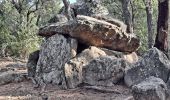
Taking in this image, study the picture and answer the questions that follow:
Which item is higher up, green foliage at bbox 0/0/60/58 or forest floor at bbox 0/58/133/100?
green foliage at bbox 0/0/60/58

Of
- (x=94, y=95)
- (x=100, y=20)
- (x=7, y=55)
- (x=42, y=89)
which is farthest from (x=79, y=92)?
(x=7, y=55)

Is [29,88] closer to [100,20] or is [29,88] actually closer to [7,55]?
[100,20]

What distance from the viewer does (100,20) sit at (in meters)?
12.0

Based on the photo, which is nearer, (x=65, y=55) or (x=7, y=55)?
(x=65, y=55)

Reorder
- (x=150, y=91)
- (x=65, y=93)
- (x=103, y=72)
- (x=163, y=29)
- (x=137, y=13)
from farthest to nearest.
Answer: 1. (x=137, y=13)
2. (x=163, y=29)
3. (x=103, y=72)
4. (x=65, y=93)
5. (x=150, y=91)

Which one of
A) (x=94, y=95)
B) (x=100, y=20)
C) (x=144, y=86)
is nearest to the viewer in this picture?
(x=144, y=86)

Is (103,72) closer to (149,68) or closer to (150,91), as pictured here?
(149,68)

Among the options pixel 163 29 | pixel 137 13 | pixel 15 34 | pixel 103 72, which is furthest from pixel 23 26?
pixel 137 13

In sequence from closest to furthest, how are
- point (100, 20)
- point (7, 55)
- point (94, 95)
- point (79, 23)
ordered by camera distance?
→ 1. point (94, 95)
2. point (79, 23)
3. point (100, 20)
4. point (7, 55)

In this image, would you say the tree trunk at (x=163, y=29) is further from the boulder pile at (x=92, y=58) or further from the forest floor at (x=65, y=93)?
the forest floor at (x=65, y=93)

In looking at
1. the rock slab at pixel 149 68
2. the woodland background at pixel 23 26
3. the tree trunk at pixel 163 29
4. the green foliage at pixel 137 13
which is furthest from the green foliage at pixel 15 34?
the rock slab at pixel 149 68

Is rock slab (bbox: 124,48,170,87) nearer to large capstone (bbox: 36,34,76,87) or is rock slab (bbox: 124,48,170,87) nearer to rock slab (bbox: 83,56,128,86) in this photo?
rock slab (bbox: 83,56,128,86)

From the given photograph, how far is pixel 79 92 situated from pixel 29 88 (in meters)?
1.67

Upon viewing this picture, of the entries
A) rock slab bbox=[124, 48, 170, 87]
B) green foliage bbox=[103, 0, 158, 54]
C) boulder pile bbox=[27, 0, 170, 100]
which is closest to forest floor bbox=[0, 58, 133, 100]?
boulder pile bbox=[27, 0, 170, 100]
